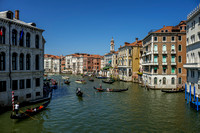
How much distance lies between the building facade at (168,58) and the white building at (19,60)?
2468 cm

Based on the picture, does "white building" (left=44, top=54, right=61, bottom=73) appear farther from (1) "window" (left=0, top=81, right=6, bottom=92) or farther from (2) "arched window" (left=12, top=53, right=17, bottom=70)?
(1) "window" (left=0, top=81, right=6, bottom=92)

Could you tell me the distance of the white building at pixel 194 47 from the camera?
25586 millimetres

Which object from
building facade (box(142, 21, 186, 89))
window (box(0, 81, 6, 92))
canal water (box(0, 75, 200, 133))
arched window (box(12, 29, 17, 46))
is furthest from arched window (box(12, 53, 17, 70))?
building facade (box(142, 21, 186, 89))

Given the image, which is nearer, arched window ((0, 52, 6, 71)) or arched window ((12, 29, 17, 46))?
arched window ((0, 52, 6, 71))

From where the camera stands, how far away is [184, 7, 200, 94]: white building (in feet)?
83.9

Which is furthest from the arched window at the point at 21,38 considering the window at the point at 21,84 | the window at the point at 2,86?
the window at the point at 2,86

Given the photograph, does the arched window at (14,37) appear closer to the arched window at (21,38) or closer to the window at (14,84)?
the arched window at (21,38)

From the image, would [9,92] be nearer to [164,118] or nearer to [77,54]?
[164,118]

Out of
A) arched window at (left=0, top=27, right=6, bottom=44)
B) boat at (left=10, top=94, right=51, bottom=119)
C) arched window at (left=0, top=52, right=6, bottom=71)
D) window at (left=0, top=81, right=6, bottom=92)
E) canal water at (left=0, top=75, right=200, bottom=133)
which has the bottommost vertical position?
canal water at (left=0, top=75, right=200, bottom=133)

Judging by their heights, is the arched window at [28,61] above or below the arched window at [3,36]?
below

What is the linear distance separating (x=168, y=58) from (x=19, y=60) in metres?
29.9

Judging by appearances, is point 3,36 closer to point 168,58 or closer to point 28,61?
point 28,61

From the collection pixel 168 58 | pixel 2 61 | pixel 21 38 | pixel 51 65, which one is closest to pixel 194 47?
pixel 168 58

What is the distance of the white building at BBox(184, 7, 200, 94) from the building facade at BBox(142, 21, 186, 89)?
7.00m
